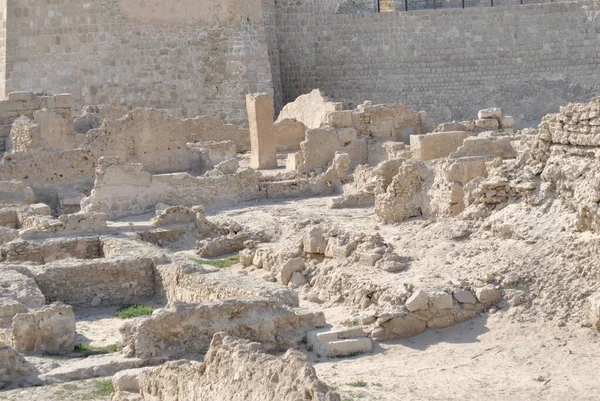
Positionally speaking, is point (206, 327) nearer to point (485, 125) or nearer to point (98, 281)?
point (98, 281)

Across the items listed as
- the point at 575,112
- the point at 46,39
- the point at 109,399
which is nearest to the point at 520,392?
the point at 109,399

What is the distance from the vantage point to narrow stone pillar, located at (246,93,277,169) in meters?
22.5

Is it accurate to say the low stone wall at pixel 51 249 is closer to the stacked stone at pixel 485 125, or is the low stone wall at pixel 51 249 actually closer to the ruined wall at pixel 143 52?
the stacked stone at pixel 485 125

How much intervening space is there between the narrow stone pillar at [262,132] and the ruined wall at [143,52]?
5950 millimetres

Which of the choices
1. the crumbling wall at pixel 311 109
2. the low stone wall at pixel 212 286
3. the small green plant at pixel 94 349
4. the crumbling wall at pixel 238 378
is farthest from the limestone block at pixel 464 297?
the crumbling wall at pixel 311 109

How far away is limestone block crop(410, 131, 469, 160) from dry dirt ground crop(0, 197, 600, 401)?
3.97 meters

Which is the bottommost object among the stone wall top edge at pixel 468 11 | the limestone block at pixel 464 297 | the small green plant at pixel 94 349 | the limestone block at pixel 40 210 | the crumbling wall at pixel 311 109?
the small green plant at pixel 94 349

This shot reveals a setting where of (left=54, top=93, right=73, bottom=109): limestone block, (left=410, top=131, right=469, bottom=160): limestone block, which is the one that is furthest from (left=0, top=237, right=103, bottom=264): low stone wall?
(left=54, top=93, right=73, bottom=109): limestone block

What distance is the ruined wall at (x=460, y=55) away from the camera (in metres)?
29.9

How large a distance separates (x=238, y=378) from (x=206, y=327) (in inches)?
129

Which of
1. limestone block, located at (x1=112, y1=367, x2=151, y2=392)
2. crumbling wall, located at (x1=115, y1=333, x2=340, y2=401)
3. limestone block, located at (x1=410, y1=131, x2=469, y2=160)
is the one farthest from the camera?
limestone block, located at (x1=410, y1=131, x2=469, y2=160)

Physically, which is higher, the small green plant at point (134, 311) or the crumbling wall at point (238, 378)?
the crumbling wall at point (238, 378)

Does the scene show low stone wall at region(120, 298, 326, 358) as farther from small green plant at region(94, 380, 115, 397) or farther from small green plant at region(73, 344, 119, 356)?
small green plant at region(94, 380, 115, 397)

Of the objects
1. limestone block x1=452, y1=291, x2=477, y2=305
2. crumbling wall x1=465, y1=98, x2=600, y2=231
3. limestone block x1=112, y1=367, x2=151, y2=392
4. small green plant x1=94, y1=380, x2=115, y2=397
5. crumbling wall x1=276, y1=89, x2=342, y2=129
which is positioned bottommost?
small green plant x1=94, y1=380, x2=115, y2=397
